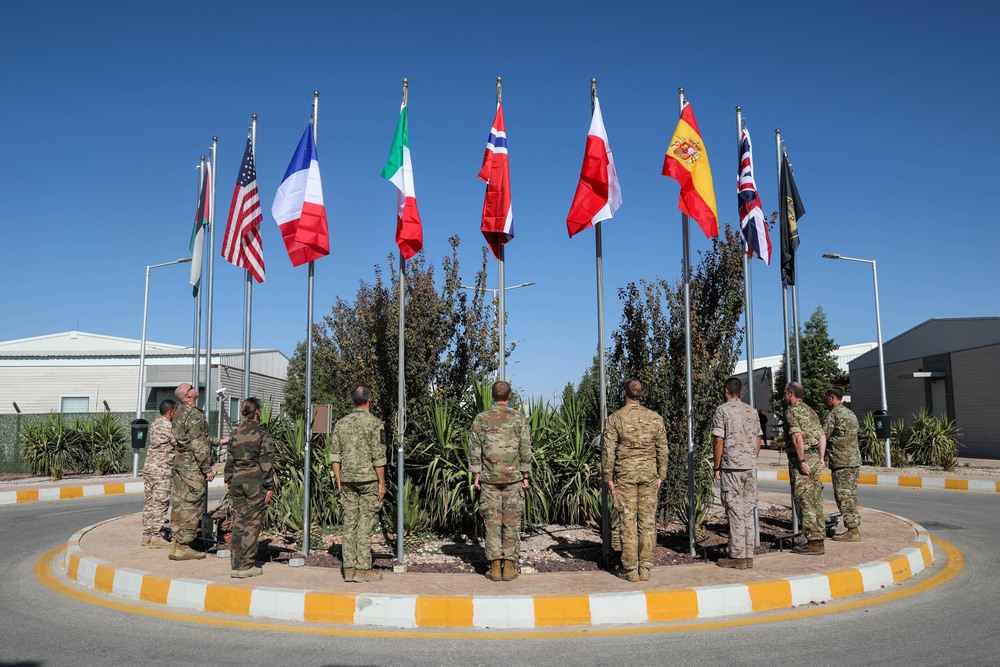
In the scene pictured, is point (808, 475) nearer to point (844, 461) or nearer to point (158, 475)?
point (844, 461)

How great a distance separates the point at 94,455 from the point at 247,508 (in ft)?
54.0

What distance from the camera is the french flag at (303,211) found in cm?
843

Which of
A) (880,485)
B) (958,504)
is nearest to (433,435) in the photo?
(958,504)

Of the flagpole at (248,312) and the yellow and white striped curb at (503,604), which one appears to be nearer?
the yellow and white striped curb at (503,604)

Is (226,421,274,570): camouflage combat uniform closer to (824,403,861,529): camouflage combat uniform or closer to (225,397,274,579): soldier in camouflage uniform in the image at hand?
(225,397,274,579): soldier in camouflage uniform

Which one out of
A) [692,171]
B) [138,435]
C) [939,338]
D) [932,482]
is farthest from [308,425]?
[939,338]

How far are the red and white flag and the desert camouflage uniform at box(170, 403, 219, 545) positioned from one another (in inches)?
193

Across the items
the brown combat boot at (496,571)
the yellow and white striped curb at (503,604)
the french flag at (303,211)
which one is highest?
the french flag at (303,211)

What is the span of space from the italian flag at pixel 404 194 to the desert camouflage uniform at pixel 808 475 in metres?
4.65

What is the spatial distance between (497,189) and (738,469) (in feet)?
14.2

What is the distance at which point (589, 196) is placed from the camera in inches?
336

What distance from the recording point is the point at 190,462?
325 inches

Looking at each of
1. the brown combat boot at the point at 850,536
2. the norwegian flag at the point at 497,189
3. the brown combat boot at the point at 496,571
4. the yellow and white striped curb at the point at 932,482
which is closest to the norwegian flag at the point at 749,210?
the norwegian flag at the point at 497,189

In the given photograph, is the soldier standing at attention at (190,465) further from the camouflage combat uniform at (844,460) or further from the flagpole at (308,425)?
the camouflage combat uniform at (844,460)
